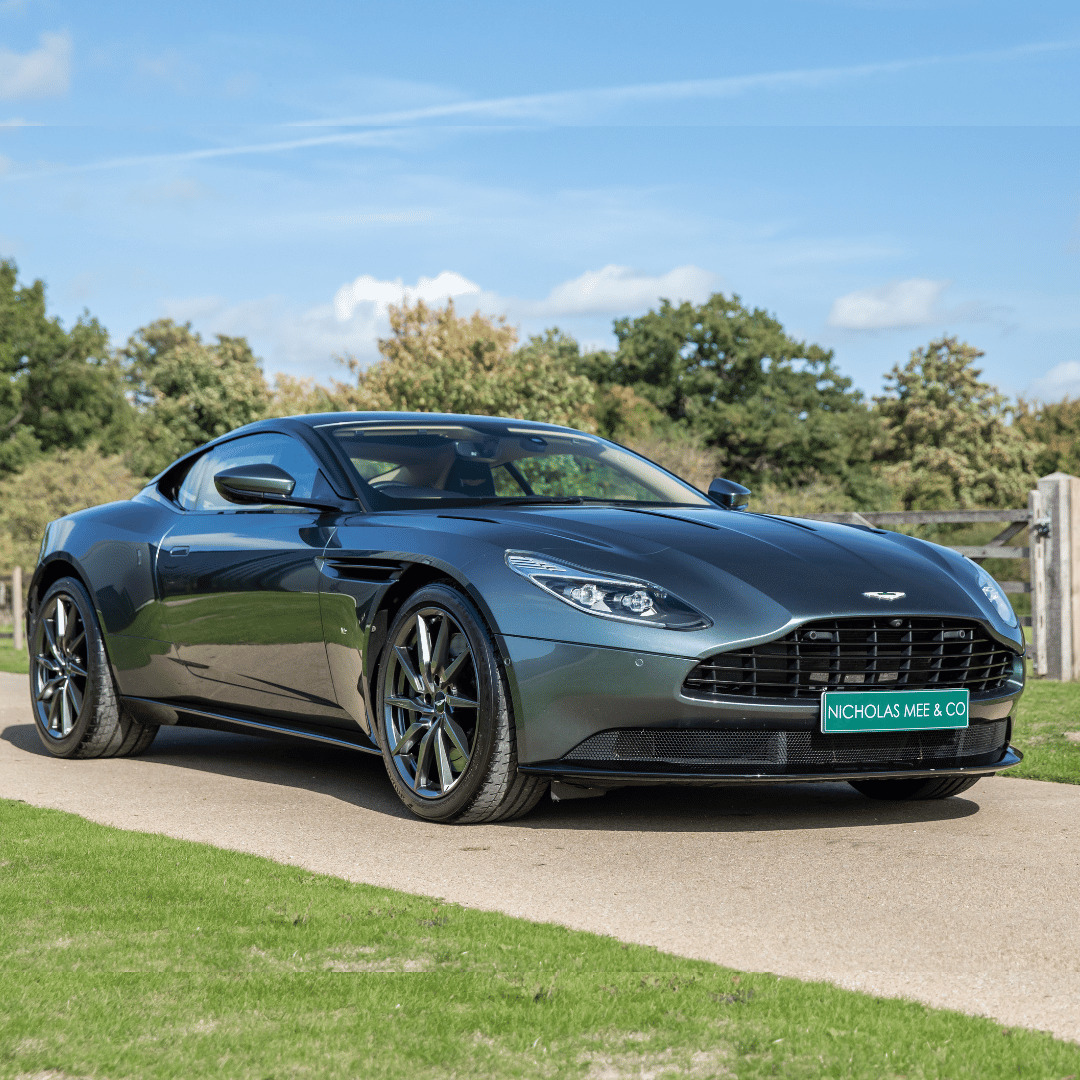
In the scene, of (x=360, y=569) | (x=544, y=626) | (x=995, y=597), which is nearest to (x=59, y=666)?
(x=360, y=569)

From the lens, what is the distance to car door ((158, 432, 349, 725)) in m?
6.04

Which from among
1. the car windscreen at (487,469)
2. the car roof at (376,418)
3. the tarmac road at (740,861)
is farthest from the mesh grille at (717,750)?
the car roof at (376,418)

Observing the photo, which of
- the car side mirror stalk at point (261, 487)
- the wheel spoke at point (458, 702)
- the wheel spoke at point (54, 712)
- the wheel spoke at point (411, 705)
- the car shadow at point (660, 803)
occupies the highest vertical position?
the car side mirror stalk at point (261, 487)

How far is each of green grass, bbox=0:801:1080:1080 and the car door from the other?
73.5 inches

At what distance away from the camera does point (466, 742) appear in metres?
5.28

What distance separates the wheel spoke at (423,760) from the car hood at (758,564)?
77 centimetres

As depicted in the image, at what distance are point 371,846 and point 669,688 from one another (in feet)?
3.78

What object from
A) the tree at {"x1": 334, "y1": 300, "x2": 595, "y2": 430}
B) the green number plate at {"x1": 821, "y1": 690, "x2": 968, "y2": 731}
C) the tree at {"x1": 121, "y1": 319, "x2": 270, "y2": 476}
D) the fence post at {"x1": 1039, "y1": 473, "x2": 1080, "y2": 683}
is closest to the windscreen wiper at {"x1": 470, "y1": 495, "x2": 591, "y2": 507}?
the green number plate at {"x1": 821, "y1": 690, "x2": 968, "y2": 731}

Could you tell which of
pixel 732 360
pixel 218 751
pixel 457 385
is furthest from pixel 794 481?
pixel 218 751

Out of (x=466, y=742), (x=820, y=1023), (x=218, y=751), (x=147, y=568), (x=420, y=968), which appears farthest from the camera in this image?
(x=218, y=751)

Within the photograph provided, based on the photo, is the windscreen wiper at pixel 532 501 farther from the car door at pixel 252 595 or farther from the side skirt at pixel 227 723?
the side skirt at pixel 227 723

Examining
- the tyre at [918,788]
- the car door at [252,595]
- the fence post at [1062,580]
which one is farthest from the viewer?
the fence post at [1062,580]

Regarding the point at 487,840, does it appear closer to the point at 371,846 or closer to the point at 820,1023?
Result: the point at 371,846

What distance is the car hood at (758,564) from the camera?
5023 mm
